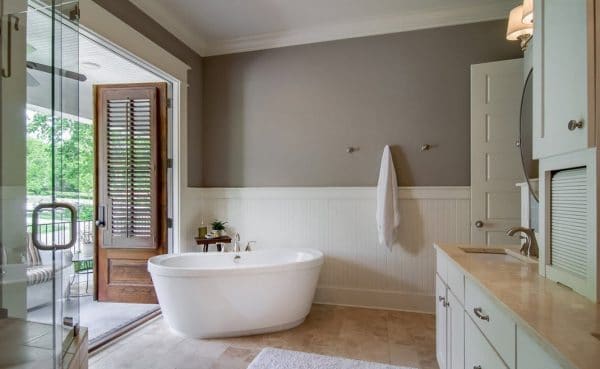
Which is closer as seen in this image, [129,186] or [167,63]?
[167,63]

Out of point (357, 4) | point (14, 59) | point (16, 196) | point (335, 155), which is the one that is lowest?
point (16, 196)

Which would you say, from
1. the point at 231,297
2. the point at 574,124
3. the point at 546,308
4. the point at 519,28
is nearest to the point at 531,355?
the point at 546,308

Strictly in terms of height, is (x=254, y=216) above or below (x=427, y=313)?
above

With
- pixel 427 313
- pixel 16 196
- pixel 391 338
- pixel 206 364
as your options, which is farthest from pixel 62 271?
pixel 427 313

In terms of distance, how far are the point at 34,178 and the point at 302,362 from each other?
1.91m

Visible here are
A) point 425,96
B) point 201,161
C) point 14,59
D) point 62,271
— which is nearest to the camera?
point 14,59

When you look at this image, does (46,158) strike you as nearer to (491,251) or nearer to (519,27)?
(491,251)

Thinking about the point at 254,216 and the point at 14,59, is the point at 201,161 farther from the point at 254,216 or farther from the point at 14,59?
the point at 14,59

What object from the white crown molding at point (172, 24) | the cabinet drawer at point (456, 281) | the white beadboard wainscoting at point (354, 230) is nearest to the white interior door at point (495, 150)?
the white beadboard wainscoting at point (354, 230)

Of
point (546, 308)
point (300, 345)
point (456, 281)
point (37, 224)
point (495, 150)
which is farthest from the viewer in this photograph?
point (495, 150)

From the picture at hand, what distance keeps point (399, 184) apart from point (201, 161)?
7.31 feet

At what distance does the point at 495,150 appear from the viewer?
106 inches

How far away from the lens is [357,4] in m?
2.83

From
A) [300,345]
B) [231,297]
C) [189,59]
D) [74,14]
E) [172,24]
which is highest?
[172,24]
